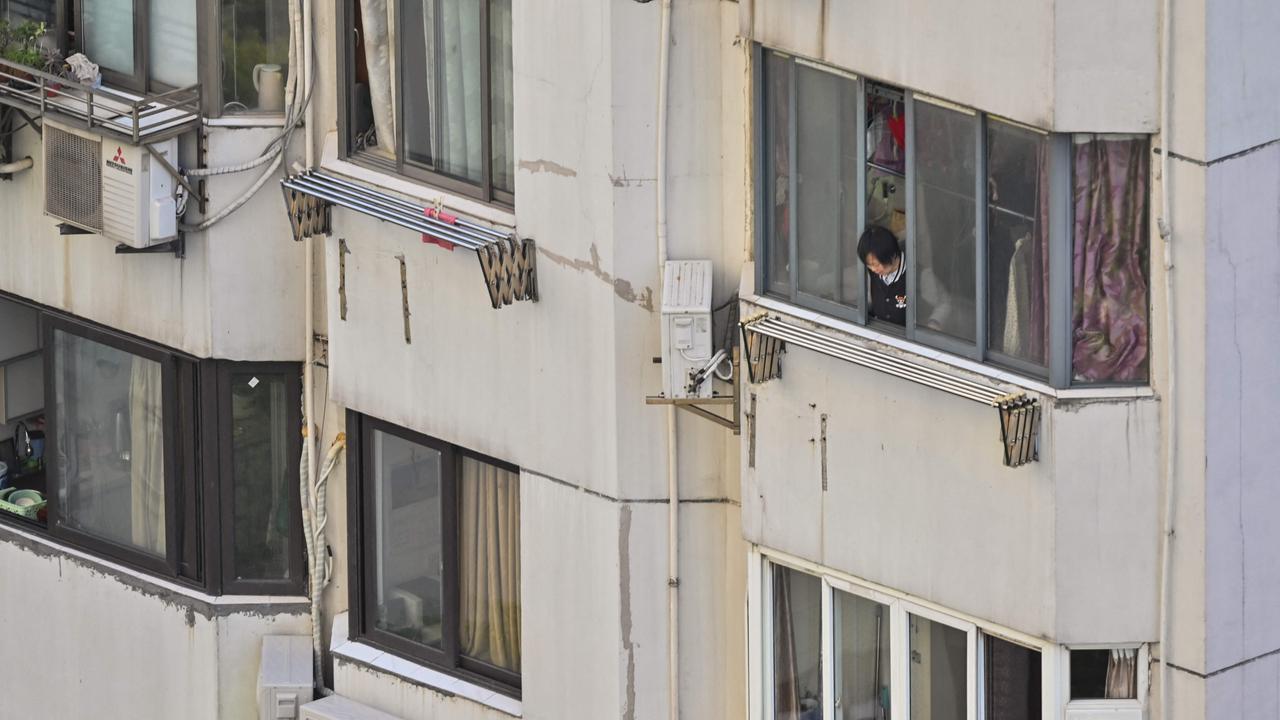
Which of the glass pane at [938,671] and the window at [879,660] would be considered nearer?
the window at [879,660]

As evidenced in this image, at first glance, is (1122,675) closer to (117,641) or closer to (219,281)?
(219,281)

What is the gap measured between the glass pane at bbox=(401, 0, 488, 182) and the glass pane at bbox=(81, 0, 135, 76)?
273cm

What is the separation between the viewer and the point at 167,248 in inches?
767

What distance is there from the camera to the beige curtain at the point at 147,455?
2055cm

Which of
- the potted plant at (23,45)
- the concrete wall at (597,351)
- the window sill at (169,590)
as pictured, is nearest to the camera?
the concrete wall at (597,351)

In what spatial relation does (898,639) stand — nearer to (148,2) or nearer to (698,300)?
(698,300)

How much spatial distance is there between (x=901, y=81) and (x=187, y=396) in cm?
732

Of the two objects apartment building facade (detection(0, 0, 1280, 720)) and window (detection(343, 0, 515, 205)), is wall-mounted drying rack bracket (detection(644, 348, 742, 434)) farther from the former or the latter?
window (detection(343, 0, 515, 205))

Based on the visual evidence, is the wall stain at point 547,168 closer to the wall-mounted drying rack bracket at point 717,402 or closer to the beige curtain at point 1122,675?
the wall-mounted drying rack bracket at point 717,402

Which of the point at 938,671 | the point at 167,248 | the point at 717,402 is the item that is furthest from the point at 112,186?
the point at 938,671

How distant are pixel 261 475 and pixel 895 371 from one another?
6.68 metres

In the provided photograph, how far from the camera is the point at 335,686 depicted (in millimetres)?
19656

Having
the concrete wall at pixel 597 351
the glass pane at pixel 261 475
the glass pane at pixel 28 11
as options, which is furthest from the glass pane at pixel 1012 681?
the glass pane at pixel 28 11

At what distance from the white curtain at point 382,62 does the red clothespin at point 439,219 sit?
824mm
